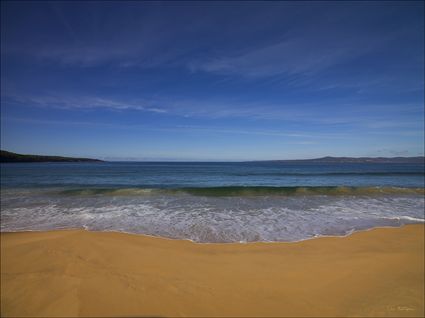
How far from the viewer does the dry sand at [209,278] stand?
10.0ft

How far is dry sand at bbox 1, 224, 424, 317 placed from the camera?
305 centimetres

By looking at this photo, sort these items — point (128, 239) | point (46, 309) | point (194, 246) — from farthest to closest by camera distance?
point (128, 239), point (194, 246), point (46, 309)

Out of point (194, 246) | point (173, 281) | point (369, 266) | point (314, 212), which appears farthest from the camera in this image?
point (314, 212)

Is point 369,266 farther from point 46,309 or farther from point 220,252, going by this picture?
point 46,309

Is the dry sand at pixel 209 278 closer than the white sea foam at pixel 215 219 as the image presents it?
Yes

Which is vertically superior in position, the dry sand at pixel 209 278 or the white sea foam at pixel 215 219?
the dry sand at pixel 209 278

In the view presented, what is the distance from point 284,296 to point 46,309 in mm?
3040

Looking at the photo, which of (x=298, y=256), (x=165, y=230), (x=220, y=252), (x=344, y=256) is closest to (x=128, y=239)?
(x=165, y=230)

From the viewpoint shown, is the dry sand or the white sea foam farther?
the white sea foam

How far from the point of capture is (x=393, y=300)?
3201 mm

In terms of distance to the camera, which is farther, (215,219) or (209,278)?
(215,219)

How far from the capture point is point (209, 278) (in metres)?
3.73

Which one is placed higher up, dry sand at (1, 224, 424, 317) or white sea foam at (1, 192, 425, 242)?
dry sand at (1, 224, 424, 317)

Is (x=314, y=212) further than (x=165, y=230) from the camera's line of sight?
Yes
